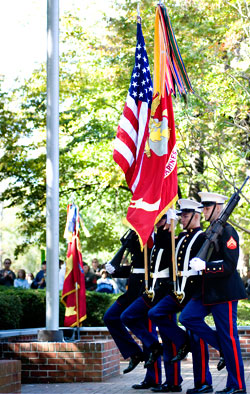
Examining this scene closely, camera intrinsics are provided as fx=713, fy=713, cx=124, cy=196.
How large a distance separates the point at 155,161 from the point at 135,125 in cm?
77

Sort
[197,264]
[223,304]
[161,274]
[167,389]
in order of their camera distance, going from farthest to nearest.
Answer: [161,274], [167,389], [223,304], [197,264]

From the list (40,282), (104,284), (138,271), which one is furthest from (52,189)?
(40,282)

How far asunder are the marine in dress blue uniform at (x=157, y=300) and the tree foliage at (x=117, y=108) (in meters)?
8.63

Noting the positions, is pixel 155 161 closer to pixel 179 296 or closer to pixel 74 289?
pixel 179 296

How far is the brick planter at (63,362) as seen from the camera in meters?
10.2

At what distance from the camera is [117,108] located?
83.6 ft

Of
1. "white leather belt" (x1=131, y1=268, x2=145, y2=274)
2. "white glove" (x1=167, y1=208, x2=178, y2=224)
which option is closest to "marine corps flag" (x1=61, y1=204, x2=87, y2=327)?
"white leather belt" (x1=131, y1=268, x2=145, y2=274)

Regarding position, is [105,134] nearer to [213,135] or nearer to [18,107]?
[18,107]

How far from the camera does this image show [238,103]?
17.8 metres

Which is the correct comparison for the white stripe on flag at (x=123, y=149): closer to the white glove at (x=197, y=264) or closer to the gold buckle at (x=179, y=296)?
the gold buckle at (x=179, y=296)

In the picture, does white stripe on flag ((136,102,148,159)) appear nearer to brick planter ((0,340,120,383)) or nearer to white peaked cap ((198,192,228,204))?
white peaked cap ((198,192,228,204))

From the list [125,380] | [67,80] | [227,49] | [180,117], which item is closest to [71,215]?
[180,117]

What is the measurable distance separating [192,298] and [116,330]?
1495 mm

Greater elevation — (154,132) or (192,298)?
(154,132)
